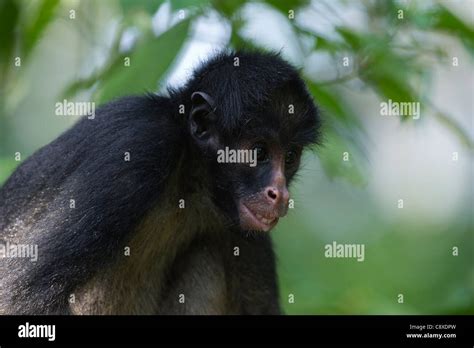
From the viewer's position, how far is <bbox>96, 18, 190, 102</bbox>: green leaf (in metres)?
9.63

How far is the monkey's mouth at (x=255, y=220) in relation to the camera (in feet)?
31.9

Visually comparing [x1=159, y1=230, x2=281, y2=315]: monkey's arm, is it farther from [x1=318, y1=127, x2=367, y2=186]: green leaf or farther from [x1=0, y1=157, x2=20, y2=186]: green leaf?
[x1=0, y1=157, x2=20, y2=186]: green leaf

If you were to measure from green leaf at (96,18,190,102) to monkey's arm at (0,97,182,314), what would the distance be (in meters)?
0.36

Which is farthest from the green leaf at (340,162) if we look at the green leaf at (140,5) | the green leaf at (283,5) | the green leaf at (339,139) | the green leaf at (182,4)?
the green leaf at (140,5)

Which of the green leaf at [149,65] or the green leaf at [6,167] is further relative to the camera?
the green leaf at [6,167]

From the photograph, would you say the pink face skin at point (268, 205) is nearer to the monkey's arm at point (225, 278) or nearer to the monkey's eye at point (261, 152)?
the monkey's eye at point (261, 152)

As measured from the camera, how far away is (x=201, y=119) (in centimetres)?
1020

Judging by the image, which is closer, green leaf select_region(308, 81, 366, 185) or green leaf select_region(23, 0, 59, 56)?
green leaf select_region(308, 81, 366, 185)
